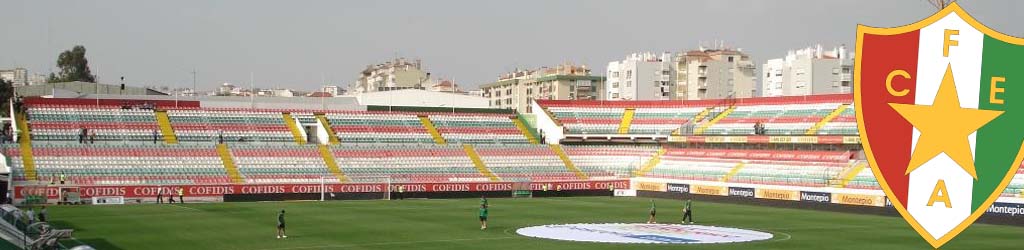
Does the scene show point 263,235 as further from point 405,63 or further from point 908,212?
point 405,63

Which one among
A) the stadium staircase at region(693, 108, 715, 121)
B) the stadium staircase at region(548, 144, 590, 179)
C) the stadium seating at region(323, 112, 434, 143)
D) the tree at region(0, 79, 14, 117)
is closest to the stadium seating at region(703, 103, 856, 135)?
the stadium staircase at region(693, 108, 715, 121)

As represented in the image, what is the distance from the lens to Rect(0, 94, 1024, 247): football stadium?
43094mm

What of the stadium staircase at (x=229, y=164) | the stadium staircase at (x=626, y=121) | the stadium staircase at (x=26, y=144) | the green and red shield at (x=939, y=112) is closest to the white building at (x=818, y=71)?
the stadium staircase at (x=626, y=121)

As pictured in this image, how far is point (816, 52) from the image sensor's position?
A: 128 m

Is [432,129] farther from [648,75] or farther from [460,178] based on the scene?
[648,75]

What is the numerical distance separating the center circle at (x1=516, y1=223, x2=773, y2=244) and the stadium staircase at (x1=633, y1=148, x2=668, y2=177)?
28.7m

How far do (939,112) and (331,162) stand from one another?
6293 cm

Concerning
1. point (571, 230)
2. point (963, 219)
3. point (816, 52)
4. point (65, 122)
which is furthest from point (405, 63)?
point (963, 219)

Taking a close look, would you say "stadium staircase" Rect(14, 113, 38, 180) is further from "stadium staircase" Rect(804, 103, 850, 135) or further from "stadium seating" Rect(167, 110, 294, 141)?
"stadium staircase" Rect(804, 103, 850, 135)

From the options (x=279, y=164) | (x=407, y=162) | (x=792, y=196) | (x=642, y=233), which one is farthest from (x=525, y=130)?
(x=642, y=233)

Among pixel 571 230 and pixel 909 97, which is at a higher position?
pixel 909 97

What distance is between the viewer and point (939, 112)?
14758 millimetres

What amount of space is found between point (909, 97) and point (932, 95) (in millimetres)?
298

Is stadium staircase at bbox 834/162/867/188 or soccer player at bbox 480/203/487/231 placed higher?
stadium staircase at bbox 834/162/867/188
